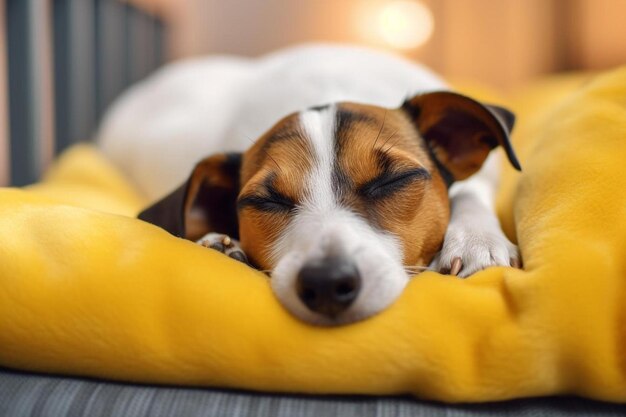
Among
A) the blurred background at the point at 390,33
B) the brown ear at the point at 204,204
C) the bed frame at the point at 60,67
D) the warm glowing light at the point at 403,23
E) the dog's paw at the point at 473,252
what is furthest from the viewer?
the warm glowing light at the point at 403,23

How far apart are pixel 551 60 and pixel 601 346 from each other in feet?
16.2

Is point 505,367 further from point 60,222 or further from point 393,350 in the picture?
point 60,222

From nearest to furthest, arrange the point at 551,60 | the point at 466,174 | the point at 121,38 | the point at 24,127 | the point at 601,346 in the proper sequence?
the point at 601,346
the point at 466,174
the point at 24,127
the point at 121,38
the point at 551,60

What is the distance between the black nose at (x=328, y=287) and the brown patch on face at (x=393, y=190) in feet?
0.78

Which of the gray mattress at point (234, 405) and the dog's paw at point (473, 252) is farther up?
the dog's paw at point (473, 252)

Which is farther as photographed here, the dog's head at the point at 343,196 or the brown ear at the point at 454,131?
the brown ear at the point at 454,131

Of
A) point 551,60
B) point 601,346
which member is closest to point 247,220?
point 601,346

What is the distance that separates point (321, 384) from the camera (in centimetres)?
110

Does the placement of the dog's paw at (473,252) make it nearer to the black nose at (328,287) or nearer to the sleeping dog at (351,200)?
the sleeping dog at (351,200)

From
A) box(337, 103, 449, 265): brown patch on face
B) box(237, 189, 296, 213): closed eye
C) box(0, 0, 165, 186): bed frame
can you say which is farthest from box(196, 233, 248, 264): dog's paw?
box(0, 0, 165, 186): bed frame

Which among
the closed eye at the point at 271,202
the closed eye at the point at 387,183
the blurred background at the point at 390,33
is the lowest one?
the blurred background at the point at 390,33

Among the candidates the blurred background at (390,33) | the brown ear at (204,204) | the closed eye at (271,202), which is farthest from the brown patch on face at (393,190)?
the blurred background at (390,33)

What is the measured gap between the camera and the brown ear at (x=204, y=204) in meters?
1.59

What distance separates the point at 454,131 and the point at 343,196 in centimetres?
49
